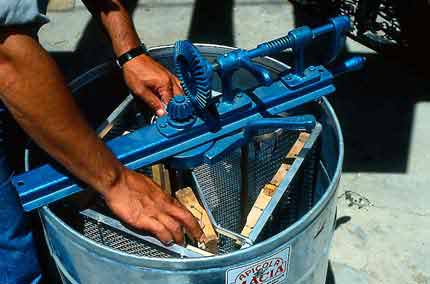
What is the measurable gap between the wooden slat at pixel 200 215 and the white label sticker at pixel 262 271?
0.79 ft

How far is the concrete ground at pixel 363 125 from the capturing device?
7.53 ft

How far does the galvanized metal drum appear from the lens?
46.3 inches

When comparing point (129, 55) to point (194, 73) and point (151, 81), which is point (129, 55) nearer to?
point (151, 81)

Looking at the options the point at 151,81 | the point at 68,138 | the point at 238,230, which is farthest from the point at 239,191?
the point at 68,138

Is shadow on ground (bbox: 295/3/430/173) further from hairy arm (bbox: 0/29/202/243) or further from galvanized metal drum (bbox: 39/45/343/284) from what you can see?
hairy arm (bbox: 0/29/202/243)

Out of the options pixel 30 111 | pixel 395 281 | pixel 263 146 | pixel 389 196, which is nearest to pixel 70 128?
pixel 30 111

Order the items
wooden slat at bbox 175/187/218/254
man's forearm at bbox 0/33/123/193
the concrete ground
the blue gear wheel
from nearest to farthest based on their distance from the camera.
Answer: man's forearm at bbox 0/33/123/193
the blue gear wheel
wooden slat at bbox 175/187/218/254
the concrete ground

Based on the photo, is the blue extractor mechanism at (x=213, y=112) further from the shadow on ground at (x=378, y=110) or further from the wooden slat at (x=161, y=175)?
the shadow on ground at (x=378, y=110)

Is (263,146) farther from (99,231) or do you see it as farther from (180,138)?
(99,231)

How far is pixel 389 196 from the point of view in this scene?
2.49 m

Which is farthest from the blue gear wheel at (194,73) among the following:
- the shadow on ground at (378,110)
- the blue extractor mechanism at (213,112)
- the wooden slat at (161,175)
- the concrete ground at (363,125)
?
the shadow on ground at (378,110)

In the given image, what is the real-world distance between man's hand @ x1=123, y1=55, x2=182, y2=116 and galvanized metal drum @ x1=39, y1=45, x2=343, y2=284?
9 cm

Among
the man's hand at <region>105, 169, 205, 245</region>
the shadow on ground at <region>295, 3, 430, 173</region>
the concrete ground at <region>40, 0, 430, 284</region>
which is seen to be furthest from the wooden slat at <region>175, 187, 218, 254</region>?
the shadow on ground at <region>295, 3, 430, 173</region>

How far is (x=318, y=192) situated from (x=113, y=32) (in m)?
0.78
